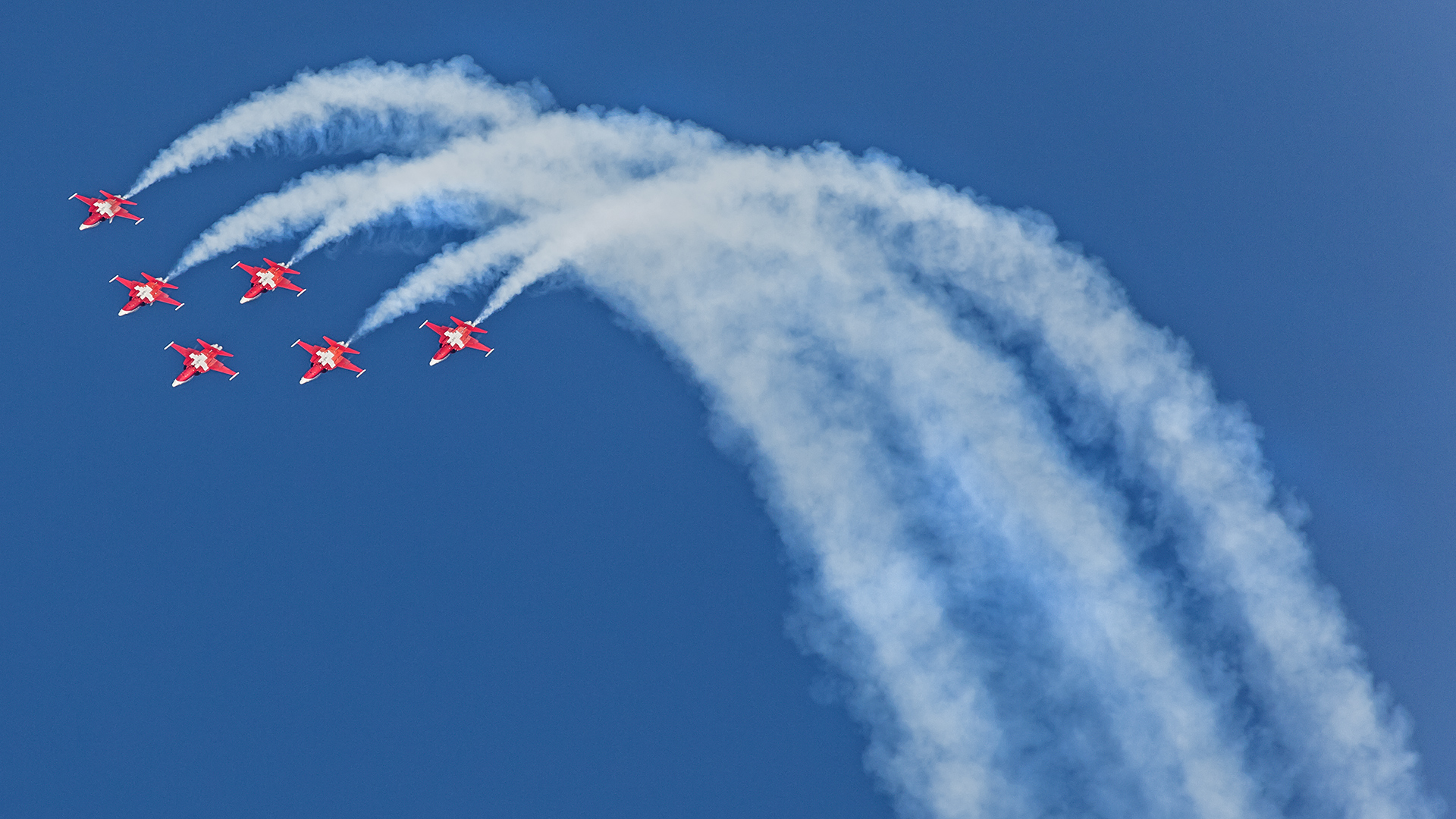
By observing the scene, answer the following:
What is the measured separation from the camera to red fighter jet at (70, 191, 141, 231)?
53000 mm

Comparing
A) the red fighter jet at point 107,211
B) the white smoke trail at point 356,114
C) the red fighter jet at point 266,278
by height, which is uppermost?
the white smoke trail at point 356,114

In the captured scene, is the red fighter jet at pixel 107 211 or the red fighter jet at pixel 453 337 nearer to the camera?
the red fighter jet at pixel 453 337

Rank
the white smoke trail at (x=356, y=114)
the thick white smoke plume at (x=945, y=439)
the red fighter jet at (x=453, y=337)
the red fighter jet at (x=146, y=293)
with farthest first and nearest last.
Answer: the white smoke trail at (x=356, y=114)
the red fighter jet at (x=146, y=293)
the red fighter jet at (x=453, y=337)
the thick white smoke plume at (x=945, y=439)

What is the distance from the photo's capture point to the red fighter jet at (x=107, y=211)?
5300 centimetres

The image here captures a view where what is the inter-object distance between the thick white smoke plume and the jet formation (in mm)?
1327

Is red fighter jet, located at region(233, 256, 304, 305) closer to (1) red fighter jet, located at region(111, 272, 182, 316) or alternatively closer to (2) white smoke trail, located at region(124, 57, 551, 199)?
(1) red fighter jet, located at region(111, 272, 182, 316)

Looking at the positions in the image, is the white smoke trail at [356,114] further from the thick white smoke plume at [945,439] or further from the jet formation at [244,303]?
the jet formation at [244,303]

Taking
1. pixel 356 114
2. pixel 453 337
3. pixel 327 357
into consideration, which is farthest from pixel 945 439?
pixel 356 114

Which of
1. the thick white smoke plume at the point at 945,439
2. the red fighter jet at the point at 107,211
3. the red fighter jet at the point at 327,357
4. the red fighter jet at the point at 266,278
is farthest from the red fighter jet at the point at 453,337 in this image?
the red fighter jet at the point at 107,211

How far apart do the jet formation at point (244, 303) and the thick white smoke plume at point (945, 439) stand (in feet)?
4.35

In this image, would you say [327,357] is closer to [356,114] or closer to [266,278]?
[266,278]

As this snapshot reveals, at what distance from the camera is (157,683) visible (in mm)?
51781

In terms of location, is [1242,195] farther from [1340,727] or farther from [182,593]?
[182,593]

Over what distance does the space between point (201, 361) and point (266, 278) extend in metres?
4.36
